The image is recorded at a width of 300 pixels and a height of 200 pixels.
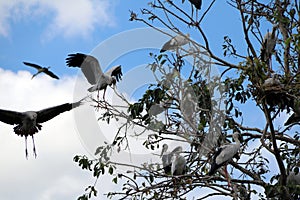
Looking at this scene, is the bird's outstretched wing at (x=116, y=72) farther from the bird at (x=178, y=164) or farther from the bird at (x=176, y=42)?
the bird at (x=178, y=164)

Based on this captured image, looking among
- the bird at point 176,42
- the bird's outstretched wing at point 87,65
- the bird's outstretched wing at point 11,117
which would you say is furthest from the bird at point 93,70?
the bird's outstretched wing at point 11,117

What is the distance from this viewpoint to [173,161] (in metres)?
7.12

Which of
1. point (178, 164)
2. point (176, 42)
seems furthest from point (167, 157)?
point (176, 42)

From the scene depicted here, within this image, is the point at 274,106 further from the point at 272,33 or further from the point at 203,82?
the point at 272,33

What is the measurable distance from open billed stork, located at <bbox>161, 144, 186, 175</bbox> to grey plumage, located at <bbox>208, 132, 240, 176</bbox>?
691mm

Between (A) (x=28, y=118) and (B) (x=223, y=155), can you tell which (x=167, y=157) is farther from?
(A) (x=28, y=118)

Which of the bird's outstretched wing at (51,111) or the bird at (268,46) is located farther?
the bird's outstretched wing at (51,111)

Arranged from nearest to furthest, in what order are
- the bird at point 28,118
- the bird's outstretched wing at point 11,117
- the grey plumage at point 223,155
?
the grey plumage at point 223,155 → the bird at point 28,118 → the bird's outstretched wing at point 11,117

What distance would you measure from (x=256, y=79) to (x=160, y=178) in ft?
5.54

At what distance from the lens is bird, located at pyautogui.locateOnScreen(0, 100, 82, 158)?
820 centimetres

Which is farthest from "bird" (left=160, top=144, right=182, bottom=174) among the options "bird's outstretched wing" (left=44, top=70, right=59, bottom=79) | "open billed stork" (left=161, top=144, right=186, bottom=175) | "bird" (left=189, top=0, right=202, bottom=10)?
"bird's outstretched wing" (left=44, top=70, right=59, bottom=79)

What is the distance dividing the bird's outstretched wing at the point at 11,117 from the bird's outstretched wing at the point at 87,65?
45.9 inches

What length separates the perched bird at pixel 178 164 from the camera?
6959 mm

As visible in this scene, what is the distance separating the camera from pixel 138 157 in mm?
6781
